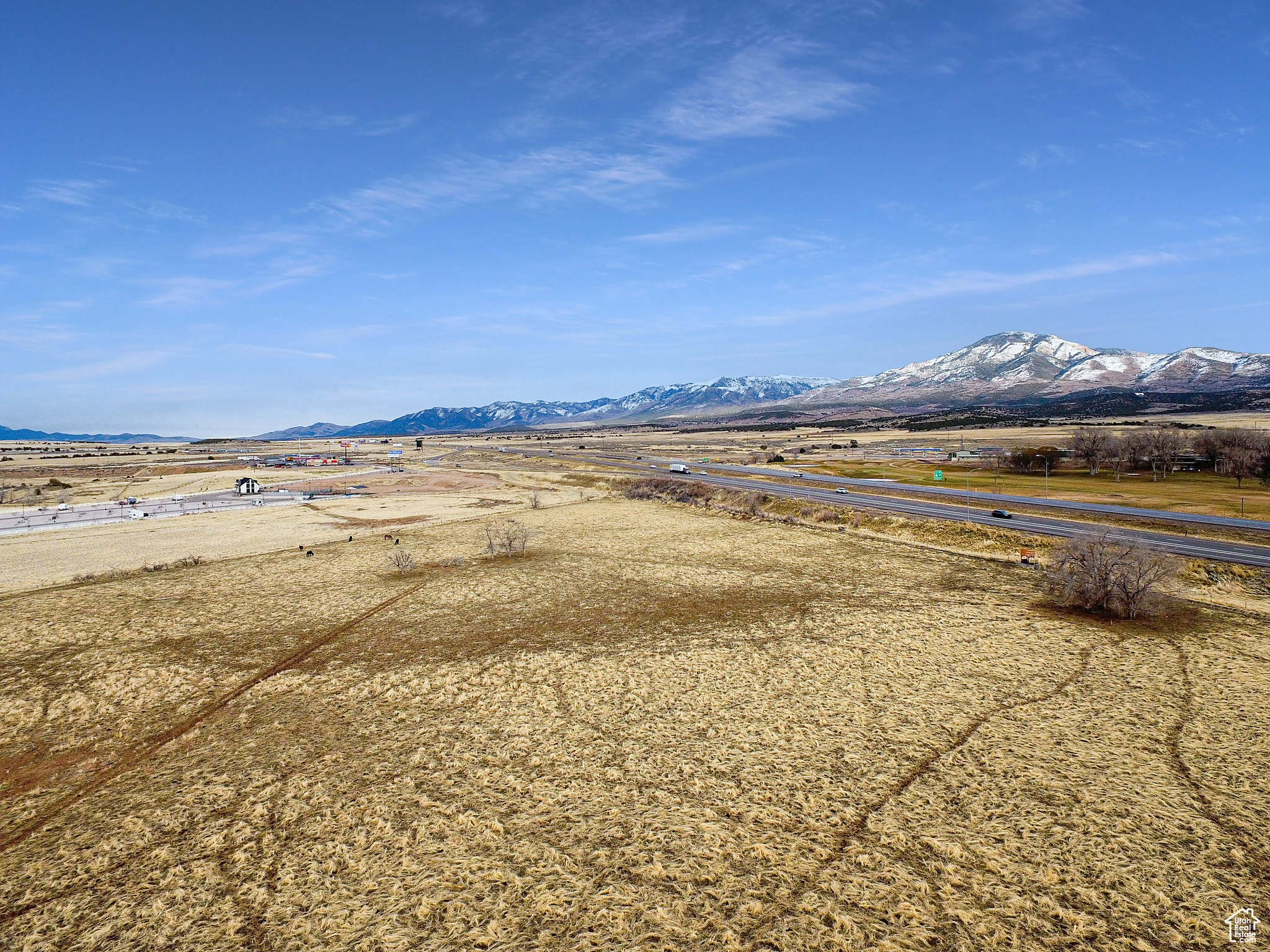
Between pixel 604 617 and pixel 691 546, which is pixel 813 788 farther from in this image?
pixel 691 546

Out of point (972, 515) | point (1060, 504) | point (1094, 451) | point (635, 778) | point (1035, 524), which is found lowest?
point (1060, 504)

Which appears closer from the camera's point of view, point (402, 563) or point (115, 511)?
point (402, 563)

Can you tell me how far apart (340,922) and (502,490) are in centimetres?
7620

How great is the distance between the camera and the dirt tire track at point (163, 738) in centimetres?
1385

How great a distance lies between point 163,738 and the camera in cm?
1789

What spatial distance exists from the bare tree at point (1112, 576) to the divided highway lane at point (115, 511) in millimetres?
79127

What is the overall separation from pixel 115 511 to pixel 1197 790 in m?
90.2

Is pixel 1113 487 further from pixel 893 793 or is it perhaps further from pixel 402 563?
pixel 402 563

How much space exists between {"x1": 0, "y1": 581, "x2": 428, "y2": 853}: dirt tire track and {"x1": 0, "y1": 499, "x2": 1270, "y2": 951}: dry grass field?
145mm

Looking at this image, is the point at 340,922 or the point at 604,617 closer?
the point at 340,922

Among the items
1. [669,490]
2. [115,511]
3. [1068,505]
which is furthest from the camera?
[669,490]

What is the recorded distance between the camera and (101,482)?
3942 inches

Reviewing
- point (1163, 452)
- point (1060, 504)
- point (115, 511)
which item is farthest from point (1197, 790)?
point (115, 511)

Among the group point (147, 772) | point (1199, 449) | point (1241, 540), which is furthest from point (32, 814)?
point (1199, 449)
